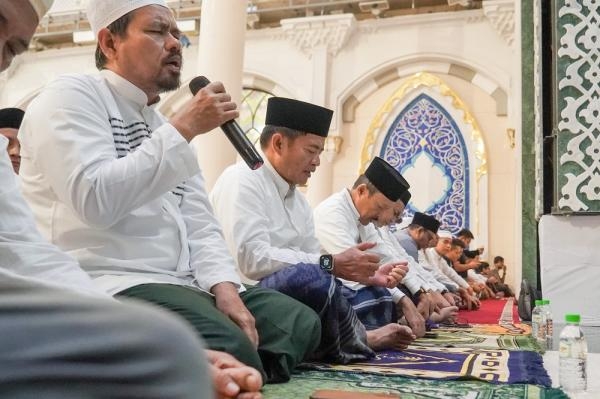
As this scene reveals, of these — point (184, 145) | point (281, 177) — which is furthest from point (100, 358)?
point (281, 177)

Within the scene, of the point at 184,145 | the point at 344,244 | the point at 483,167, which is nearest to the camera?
the point at 184,145

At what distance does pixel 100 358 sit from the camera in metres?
0.25

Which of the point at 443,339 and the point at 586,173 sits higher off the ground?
the point at 586,173

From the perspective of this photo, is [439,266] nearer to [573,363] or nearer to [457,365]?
[457,365]

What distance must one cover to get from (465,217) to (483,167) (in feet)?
2.26

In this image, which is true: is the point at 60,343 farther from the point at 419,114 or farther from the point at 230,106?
the point at 419,114

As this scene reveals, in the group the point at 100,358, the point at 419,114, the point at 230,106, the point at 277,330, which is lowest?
the point at 277,330

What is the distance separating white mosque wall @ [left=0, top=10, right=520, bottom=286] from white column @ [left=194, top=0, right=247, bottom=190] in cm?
341

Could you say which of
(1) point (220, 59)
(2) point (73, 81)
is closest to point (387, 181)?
(2) point (73, 81)

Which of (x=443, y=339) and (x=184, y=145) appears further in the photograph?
(x=443, y=339)

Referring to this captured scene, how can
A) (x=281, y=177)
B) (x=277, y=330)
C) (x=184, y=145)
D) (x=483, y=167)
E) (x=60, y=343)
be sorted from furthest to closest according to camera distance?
(x=483, y=167) → (x=281, y=177) → (x=277, y=330) → (x=184, y=145) → (x=60, y=343)

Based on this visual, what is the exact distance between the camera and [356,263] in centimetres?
227

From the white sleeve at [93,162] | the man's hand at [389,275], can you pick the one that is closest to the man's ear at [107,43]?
the white sleeve at [93,162]

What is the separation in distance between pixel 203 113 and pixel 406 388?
0.87 meters
